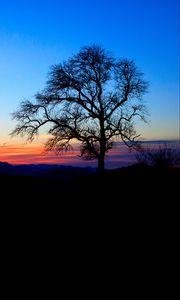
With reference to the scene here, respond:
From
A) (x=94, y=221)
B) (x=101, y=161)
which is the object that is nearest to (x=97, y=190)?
(x=94, y=221)

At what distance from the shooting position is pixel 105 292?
20.5 feet

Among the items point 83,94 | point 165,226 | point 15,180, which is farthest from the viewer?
point 83,94

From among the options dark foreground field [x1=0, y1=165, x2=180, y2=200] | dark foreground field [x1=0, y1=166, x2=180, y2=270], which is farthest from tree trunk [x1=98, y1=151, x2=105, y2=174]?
dark foreground field [x1=0, y1=166, x2=180, y2=270]

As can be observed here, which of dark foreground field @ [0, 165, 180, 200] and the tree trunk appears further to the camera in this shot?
the tree trunk

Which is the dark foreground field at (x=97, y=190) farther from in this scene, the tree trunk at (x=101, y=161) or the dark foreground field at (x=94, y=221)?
the tree trunk at (x=101, y=161)

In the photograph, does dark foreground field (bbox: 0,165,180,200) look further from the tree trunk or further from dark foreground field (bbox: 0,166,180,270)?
the tree trunk

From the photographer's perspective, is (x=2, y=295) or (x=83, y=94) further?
(x=83, y=94)

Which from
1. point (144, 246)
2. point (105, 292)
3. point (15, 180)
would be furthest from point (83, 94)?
point (105, 292)

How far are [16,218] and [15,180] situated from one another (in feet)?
17.3

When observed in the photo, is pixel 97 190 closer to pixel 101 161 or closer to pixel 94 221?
pixel 94 221

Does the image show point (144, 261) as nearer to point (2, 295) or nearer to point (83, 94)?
point (2, 295)

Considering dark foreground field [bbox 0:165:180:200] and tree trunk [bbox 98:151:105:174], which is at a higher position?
tree trunk [bbox 98:151:105:174]

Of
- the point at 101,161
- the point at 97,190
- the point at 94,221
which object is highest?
the point at 101,161

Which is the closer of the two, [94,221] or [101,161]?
[94,221]
